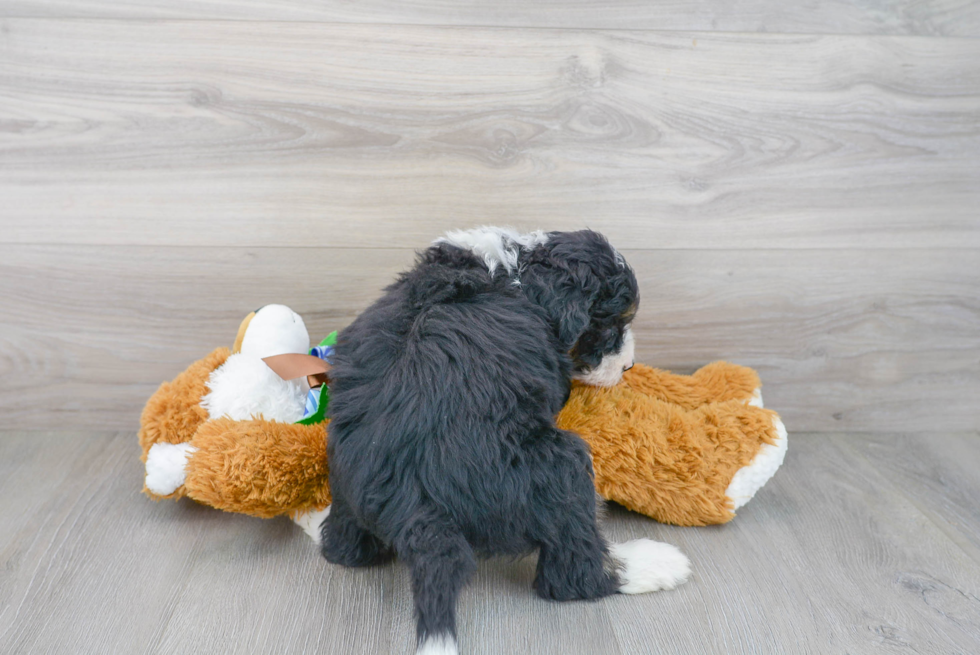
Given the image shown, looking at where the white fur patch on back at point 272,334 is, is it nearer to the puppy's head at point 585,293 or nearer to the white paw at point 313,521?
the white paw at point 313,521

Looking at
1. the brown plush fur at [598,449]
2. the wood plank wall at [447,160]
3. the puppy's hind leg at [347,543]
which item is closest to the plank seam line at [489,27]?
the wood plank wall at [447,160]

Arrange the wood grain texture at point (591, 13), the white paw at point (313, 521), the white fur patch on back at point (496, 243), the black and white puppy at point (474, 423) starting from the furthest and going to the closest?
the wood grain texture at point (591, 13) → the white paw at point (313, 521) → the white fur patch on back at point (496, 243) → the black and white puppy at point (474, 423)

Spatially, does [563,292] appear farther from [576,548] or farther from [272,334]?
[272,334]

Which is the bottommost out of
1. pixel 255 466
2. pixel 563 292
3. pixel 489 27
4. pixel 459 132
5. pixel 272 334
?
pixel 255 466

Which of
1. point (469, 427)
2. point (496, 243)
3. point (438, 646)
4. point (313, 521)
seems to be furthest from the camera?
point (313, 521)

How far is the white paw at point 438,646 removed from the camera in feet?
2.58

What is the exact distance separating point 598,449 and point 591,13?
817mm

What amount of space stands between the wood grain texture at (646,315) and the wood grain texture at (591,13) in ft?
1.43

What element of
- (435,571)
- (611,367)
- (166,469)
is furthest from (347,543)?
(611,367)

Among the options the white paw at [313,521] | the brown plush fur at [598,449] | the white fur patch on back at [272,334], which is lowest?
the white paw at [313,521]

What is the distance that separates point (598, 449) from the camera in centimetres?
116

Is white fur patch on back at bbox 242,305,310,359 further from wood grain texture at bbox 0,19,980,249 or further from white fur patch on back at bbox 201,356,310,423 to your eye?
wood grain texture at bbox 0,19,980,249

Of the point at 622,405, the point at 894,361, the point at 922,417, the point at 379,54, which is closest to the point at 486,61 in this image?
the point at 379,54

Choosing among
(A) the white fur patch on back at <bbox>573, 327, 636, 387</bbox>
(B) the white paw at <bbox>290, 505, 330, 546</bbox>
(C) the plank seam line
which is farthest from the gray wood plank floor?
(C) the plank seam line
